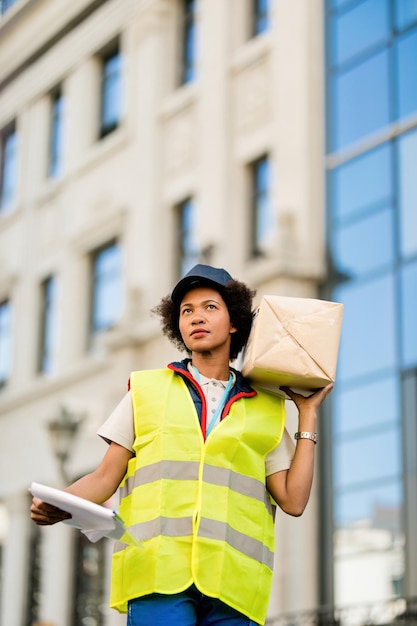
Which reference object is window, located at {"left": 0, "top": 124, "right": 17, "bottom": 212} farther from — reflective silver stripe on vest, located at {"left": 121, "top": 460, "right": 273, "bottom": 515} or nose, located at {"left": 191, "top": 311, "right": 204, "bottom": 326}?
reflective silver stripe on vest, located at {"left": 121, "top": 460, "right": 273, "bottom": 515}

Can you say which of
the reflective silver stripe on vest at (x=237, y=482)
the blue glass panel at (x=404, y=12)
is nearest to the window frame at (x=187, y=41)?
the blue glass panel at (x=404, y=12)

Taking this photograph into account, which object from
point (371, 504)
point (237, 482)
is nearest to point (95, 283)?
point (371, 504)

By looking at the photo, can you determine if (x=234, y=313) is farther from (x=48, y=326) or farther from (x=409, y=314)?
(x=48, y=326)

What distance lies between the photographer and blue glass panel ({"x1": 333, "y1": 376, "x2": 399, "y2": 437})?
1705cm

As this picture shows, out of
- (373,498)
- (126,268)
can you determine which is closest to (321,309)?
(373,498)

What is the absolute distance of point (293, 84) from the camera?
64.7 ft

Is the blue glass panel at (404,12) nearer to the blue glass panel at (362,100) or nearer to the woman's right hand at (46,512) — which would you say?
the blue glass panel at (362,100)

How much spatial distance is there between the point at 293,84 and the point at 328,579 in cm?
675

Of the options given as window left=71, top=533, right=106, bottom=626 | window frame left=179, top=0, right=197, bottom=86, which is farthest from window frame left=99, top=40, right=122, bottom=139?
window left=71, top=533, right=106, bottom=626

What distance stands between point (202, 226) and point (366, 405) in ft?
16.9

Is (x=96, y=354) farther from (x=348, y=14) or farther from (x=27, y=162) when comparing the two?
(x=348, y=14)

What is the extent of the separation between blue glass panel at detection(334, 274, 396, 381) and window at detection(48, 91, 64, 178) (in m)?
10.7

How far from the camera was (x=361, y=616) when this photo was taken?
16312 mm

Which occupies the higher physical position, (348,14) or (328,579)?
(348,14)
